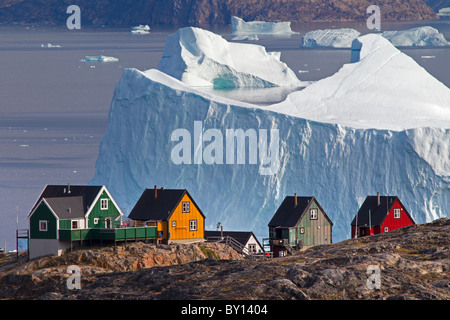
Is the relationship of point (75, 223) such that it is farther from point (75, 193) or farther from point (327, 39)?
point (327, 39)

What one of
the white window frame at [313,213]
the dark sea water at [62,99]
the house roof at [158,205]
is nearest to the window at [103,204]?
the house roof at [158,205]

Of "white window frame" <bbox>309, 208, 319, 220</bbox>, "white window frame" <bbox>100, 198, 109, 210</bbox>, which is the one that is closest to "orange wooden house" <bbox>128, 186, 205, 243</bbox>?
"white window frame" <bbox>100, 198, 109, 210</bbox>

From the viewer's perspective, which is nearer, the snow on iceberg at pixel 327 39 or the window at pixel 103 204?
the window at pixel 103 204

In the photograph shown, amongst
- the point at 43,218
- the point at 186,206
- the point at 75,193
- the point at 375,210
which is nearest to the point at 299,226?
the point at 375,210

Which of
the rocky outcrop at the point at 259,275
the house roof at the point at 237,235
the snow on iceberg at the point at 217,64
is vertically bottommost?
the rocky outcrop at the point at 259,275

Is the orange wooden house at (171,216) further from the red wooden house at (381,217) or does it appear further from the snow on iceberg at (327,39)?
the snow on iceberg at (327,39)

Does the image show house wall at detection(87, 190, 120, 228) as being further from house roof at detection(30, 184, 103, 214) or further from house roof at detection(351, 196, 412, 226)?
house roof at detection(351, 196, 412, 226)
